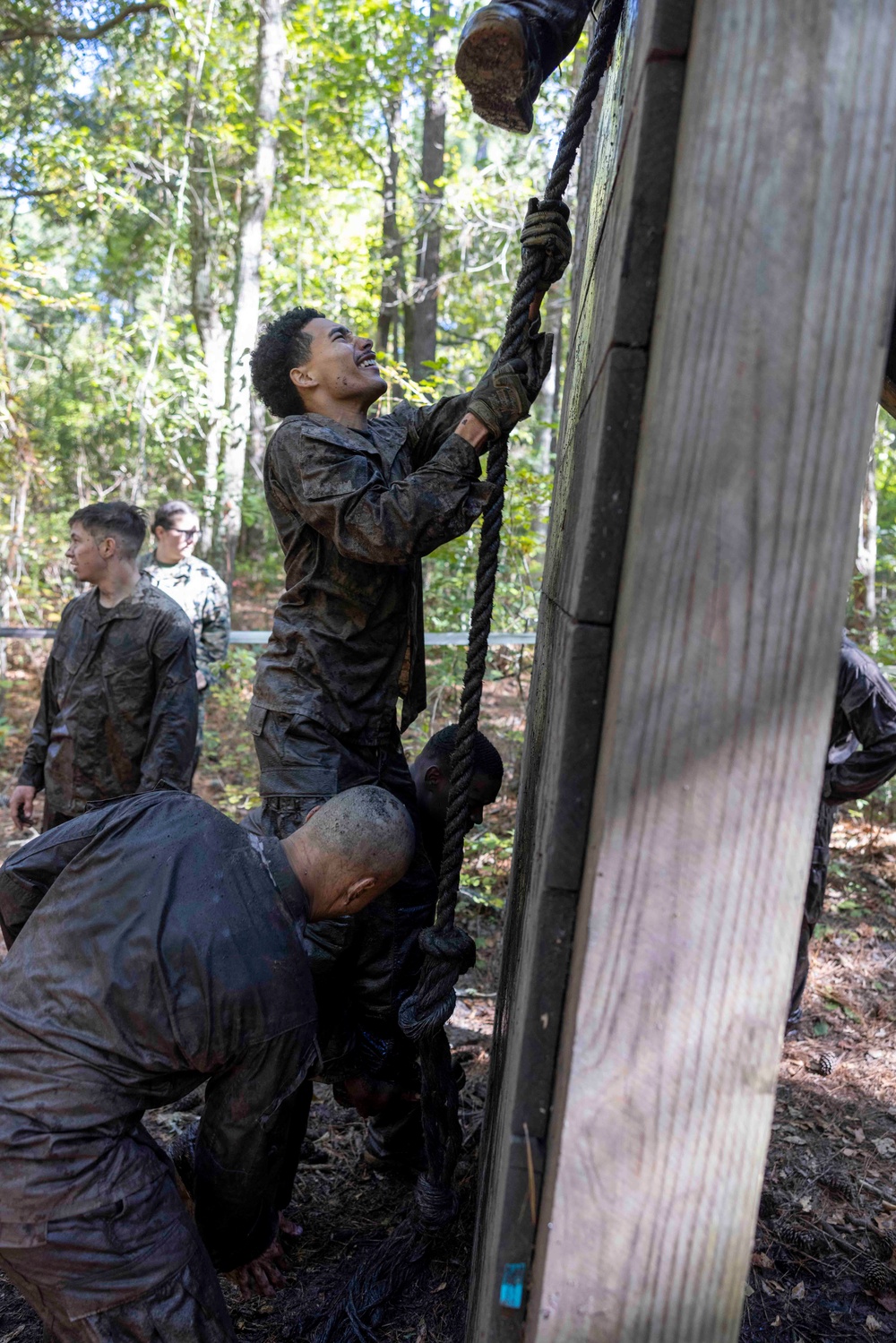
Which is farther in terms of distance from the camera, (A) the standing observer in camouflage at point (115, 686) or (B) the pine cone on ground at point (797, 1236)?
(A) the standing observer in camouflage at point (115, 686)

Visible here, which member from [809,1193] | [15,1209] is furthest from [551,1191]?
[809,1193]

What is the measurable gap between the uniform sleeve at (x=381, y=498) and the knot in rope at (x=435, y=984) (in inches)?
37.9

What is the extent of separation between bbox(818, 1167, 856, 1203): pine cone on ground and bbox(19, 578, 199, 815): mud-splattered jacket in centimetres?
316

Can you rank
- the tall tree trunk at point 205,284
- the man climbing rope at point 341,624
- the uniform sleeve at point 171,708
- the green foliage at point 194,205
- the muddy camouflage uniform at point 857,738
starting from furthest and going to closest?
the tall tree trunk at point 205,284, the green foliage at point 194,205, the uniform sleeve at point 171,708, the muddy camouflage uniform at point 857,738, the man climbing rope at point 341,624

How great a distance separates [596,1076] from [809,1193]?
262cm

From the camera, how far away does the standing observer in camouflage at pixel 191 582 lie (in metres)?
6.48

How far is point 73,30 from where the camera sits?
12.1m

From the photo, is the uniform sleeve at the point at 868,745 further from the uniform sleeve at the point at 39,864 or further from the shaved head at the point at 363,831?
the uniform sleeve at the point at 39,864

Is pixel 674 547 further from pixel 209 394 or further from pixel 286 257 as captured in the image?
pixel 286 257

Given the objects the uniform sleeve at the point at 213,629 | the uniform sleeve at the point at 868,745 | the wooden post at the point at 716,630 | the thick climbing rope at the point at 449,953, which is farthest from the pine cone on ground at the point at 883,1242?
the uniform sleeve at the point at 213,629

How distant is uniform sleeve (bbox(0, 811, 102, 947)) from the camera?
2.41m

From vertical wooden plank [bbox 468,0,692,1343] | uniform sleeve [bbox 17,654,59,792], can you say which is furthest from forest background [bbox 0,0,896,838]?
vertical wooden plank [bbox 468,0,692,1343]

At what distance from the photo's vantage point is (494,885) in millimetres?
5816

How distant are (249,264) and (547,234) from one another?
961 centimetres
